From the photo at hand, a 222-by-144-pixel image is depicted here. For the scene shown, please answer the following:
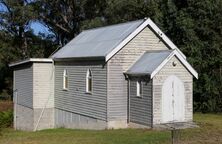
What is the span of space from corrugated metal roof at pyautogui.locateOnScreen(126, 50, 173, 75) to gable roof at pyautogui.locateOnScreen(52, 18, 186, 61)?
1326mm

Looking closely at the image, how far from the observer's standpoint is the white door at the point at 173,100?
Answer: 87.5ft

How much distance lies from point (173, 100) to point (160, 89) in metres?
1.28

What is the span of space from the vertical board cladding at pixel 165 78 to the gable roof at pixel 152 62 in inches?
11.1

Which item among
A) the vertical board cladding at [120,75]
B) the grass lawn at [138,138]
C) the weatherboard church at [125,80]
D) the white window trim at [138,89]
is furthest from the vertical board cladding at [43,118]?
the grass lawn at [138,138]

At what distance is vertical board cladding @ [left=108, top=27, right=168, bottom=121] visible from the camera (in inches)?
1096

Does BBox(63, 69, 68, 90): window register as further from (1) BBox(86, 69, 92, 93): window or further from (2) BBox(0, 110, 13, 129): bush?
Result: (2) BBox(0, 110, 13, 129): bush

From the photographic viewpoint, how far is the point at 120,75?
2820cm

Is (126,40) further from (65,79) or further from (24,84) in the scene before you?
(24,84)

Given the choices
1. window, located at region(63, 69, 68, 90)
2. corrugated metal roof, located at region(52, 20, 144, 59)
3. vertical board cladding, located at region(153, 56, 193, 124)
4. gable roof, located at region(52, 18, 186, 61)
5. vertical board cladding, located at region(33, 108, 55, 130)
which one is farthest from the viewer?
vertical board cladding, located at region(33, 108, 55, 130)

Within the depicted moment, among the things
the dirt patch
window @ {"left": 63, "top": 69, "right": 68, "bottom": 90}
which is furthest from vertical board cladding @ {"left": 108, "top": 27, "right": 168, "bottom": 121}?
the dirt patch

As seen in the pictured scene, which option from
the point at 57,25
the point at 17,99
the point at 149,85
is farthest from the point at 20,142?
the point at 57,25

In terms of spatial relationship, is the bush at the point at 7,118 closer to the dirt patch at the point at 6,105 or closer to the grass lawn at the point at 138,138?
the dirt patch at the point at 6,105

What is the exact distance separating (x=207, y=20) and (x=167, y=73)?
14044mm

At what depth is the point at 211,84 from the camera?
38438 mm
